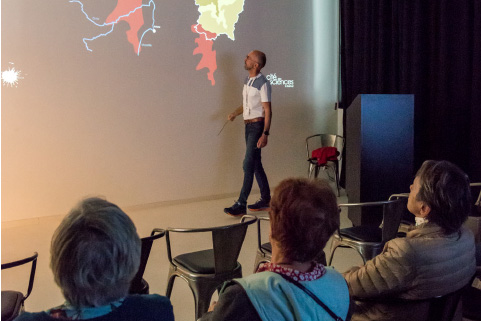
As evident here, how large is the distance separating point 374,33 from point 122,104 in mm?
2663

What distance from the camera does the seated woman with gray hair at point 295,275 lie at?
111 centimetres

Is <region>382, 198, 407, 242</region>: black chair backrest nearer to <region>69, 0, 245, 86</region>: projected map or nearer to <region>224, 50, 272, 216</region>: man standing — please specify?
<region>224, 50, 272, 216</region>: man standing

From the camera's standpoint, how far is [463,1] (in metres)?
3.96

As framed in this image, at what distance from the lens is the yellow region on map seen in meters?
4.96

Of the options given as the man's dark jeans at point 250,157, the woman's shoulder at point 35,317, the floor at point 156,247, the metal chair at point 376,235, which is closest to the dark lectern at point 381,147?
the floor at point 156,247

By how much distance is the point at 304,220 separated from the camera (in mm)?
1207

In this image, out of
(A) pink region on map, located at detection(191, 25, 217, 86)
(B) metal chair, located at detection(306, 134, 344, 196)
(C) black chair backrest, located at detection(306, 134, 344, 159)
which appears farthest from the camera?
(C) black chair backrest, located at detection(306, 134, 344, 159)

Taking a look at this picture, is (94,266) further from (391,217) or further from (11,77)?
(11,77)

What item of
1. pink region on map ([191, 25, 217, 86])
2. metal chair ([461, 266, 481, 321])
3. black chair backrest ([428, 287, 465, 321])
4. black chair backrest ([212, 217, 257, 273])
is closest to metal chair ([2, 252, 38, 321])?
black chair backrest ([212, 217, 257, 273])

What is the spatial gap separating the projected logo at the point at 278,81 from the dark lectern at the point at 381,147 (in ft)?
6.65

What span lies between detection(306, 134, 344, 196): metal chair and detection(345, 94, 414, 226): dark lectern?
5.46 feet

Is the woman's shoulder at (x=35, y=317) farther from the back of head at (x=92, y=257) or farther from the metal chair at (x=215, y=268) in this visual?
the metal chair at (x=215, y=268)

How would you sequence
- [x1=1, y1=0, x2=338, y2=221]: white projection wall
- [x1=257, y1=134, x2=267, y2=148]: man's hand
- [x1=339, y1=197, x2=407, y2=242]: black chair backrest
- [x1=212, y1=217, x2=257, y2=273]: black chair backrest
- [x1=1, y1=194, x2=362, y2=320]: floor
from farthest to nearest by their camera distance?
1. [x1=257, y1=134, x2=267, y2=148]: man's hand
2. [x1=1, y1=0, x2=338, y2=221]: white projection wall
3. [x1=1, y1=194, x2=362, y2=320]: floor
4. [x1=339, y1=197, x2=407, y2=242]: black chair backrest
5. [x1=212, y1=217, x2=257, y2=273]: black chair backrest

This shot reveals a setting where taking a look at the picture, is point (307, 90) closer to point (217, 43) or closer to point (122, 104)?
point (217, 43)
